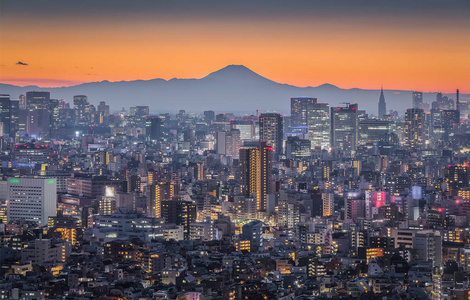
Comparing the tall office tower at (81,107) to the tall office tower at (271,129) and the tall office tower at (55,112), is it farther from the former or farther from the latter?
the tall office tower at (271,129)

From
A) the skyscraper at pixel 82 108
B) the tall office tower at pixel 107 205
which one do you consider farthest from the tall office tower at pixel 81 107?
the tall office tower at pixel 107 205

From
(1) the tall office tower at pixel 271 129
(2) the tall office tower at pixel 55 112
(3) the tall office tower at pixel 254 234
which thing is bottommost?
(3) the tall office tower at pixel 254 234

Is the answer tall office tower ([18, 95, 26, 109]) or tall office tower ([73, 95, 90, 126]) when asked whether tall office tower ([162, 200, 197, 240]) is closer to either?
tall office tower ([18, 95, 26, 109])

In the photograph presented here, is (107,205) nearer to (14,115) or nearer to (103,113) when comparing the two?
(14,115)

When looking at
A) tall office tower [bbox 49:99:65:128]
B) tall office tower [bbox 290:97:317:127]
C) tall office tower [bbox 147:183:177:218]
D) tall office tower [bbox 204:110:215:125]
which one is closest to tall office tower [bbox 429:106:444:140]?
tall office tower [bbox 290:97:317:127]

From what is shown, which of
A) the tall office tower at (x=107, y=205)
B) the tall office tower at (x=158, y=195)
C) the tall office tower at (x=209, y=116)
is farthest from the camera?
the tall office tower at (x=209, y=116)

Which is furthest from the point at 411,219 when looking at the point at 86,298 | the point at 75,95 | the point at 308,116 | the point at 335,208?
the point at 75,95

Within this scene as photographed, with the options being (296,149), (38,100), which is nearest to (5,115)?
(38,100)
